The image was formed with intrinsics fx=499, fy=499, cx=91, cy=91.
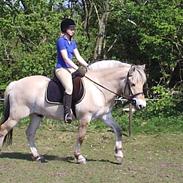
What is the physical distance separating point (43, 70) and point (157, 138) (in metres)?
6.38

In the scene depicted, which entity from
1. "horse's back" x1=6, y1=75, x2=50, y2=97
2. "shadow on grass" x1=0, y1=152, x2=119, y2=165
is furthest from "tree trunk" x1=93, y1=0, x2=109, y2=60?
"horse's back" x1=6, y1=75, x2=50, y2=97

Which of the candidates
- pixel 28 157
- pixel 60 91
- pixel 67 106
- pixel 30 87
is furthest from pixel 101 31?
pixel 67 106

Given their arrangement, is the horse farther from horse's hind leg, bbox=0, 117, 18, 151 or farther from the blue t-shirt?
the blue t-shirt

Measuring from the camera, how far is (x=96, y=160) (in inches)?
324

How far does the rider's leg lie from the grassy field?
0.81 m

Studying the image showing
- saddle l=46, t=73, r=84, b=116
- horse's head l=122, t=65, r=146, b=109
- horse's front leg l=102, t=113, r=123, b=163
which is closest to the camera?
horse's head l=122, t=65, r=146, b=109

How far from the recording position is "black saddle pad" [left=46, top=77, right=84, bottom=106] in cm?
780

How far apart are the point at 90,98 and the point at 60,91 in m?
0.50

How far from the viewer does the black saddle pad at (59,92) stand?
7.80 metres

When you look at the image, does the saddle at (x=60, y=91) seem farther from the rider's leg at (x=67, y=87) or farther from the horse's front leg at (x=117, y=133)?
the horse's front leg at (x=117, y=133)

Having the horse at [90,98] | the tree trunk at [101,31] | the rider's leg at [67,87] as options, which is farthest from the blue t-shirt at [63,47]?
the tree trunk at [101,31]

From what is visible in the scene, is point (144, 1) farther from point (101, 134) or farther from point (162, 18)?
point (101, 134)

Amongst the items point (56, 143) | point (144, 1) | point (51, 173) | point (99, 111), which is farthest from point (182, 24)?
→ point (51, 173)

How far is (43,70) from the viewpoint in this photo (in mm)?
15945
